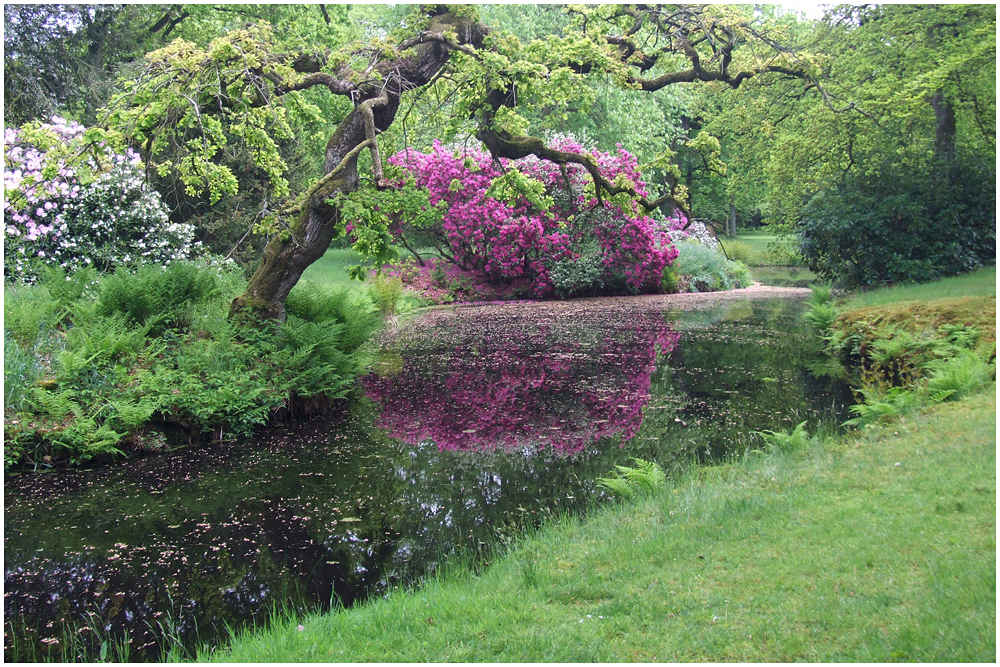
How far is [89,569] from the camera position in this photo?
17.0 feet

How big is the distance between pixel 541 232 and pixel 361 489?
14.6 meters

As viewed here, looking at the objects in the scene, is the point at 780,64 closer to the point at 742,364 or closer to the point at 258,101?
the point at 742,364

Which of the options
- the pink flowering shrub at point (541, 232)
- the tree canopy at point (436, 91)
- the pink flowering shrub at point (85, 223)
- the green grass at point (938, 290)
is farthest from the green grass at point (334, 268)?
the green grass at point (938, 290)

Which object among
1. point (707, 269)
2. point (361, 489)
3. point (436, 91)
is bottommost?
point (361, 489)

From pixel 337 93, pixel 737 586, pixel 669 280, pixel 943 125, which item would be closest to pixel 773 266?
pixel 669 280

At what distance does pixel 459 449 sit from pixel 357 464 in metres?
1.13

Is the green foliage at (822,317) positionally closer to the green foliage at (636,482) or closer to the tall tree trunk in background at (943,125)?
the tall tree trunk in background at (943,125)

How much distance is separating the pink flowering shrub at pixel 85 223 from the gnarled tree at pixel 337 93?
4025 millimetres

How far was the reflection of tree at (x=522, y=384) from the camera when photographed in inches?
337

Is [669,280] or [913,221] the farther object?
[669,280]

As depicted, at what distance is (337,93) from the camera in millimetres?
10586

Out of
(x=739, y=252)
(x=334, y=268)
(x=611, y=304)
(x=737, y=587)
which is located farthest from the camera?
(x=739, y=252)

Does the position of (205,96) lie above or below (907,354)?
above

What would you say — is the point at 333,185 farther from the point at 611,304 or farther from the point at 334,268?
the point at 334,268
